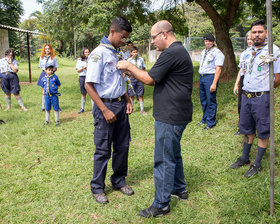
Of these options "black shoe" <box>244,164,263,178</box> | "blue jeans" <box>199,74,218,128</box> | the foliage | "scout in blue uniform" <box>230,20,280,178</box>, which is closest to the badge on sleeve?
"scout in blue uniform" <box>230,20,280,178</box>

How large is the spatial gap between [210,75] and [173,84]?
379 centimetres

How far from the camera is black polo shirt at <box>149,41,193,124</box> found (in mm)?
2842

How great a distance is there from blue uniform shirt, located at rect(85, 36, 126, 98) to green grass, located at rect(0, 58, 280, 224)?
4.93 ft

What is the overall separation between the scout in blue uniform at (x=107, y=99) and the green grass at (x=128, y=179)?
341 mm

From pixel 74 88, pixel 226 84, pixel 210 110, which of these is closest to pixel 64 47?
pixel 74 88

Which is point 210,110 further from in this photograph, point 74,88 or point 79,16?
point 74,88

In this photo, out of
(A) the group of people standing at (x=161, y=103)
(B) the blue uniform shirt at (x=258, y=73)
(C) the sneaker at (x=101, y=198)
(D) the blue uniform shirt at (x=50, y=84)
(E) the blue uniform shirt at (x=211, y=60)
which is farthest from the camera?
(D) the blue uniform shirt at (x=50, y=84)

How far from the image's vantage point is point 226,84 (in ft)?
34.7

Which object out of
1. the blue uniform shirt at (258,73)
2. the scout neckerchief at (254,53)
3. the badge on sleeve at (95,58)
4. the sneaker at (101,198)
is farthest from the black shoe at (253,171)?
the badge on sleeve at (95,58)

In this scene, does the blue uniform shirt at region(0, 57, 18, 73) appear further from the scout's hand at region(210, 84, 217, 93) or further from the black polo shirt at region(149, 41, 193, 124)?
the black polo shirt at region(149, 41, 193, 124)

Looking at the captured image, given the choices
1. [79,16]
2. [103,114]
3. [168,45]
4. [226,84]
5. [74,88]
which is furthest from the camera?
[74,88]

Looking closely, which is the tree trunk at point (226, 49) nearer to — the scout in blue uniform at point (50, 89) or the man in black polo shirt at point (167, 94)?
the scout in blue uniform at point (50, 89)

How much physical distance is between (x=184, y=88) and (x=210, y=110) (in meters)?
3.83

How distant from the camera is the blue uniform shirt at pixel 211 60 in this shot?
6289mm
